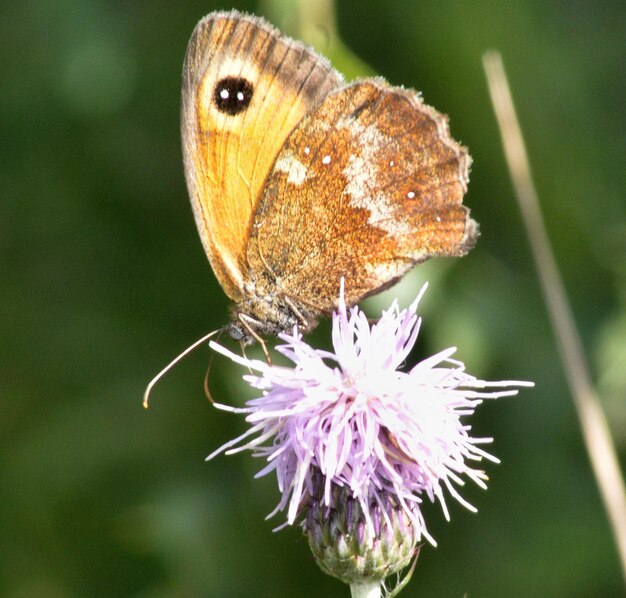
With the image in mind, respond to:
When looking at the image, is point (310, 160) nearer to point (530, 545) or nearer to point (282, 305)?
point (282, 305)

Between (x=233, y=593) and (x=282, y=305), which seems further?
(x=233, y=593)

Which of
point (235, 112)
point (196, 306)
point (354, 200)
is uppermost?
point (235, 112)

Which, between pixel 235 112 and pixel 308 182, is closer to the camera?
pixel 235 112

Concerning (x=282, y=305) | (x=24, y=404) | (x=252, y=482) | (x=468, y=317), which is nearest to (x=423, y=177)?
(x=282, y=305)

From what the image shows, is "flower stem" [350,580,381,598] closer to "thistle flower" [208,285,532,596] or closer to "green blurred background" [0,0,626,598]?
"thistle flower" [208,285,532,596]

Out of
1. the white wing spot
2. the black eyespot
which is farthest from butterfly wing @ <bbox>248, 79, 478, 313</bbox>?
the black eyespot

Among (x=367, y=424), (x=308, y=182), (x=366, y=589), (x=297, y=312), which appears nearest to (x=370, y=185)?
(x=308, y=182)

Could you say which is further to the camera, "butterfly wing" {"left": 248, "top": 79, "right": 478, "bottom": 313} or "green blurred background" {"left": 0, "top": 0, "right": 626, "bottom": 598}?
"green blurred background" {"left": 0, "top": 0, "right": 626, "bottom": 598}

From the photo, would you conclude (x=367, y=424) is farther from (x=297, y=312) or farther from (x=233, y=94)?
(x=233, y=94)
